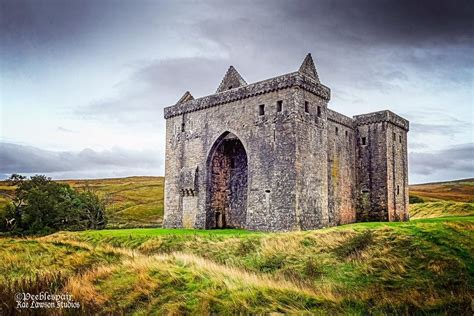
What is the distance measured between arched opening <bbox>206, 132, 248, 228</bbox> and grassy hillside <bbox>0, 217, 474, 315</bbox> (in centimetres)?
741

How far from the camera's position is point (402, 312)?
8.90 meters

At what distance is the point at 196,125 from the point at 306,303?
820 inches

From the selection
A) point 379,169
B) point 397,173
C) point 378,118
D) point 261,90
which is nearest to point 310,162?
point 261,90

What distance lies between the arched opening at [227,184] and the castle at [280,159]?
0.22 ft

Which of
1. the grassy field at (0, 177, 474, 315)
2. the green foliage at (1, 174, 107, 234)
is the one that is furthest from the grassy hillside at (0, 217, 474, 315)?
the green foliage at (1, 174, 107, 234)

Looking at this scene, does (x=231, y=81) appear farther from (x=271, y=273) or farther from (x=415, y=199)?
(x=415, y=199)

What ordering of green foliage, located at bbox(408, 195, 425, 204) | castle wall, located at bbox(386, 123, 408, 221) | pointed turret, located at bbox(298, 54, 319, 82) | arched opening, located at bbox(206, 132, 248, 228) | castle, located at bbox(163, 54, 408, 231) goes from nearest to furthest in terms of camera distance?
castle, located at bbox(163, 54, 408, 231), pointed turret, located at bbox(298, 54, 319, 82), arched opening, located at bbox(206, 132, 248, 228), castle wall, located at bbox(386, 123, 408, 221), green foliage, located at bbox(408, 195, 425, 204)

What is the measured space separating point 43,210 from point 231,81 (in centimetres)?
1892

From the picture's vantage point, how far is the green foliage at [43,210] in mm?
33344

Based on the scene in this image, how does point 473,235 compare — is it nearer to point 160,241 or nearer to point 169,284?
point 169,284

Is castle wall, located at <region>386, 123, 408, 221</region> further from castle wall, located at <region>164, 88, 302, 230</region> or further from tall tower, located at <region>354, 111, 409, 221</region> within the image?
castle wall, located at <region>164, 88, 302, 230</region>

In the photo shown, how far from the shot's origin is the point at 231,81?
28.4 meters

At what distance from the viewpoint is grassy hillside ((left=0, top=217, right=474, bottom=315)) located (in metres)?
9.23
